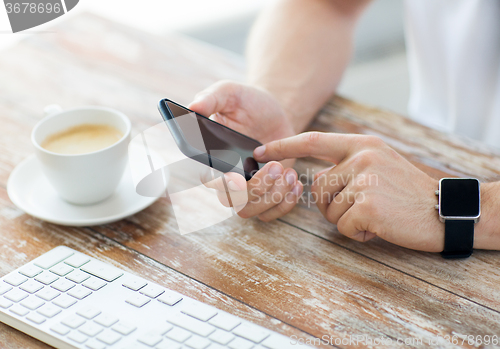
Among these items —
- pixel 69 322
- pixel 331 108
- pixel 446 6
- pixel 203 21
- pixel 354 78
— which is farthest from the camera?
pixel 354 78

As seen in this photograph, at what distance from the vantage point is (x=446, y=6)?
47.3 inches

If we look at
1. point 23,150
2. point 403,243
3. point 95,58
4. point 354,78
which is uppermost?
point 95,58

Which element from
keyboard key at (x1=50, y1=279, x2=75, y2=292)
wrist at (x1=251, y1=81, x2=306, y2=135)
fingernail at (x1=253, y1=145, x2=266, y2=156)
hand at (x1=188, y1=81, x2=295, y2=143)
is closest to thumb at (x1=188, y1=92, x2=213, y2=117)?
hand at (x1=188, y1=81, x2=295, y2=143)

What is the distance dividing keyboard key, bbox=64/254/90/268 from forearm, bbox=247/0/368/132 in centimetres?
55

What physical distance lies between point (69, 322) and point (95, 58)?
2.84 ft

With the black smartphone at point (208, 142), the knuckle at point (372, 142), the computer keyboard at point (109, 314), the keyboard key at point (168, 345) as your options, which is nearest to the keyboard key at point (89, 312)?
the computer keyboard at point (109, 314)

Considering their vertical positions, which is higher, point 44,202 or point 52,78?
point 52,78

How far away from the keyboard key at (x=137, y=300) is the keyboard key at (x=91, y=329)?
0.17ft

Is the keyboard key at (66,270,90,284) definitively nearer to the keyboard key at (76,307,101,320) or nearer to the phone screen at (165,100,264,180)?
the keyboard key at (76,307,101,320)

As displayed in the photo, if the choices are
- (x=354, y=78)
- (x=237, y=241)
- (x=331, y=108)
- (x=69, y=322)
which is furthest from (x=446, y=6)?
(x=354, y=78)

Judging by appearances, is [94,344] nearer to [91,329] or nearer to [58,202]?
[91,329]

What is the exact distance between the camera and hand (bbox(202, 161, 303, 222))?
0.74 metres

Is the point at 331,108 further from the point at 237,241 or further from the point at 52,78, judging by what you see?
the point at 52,78

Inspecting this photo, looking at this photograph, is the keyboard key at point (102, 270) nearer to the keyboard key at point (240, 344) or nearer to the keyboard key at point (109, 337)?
the keyboard key at point (109, 337)
